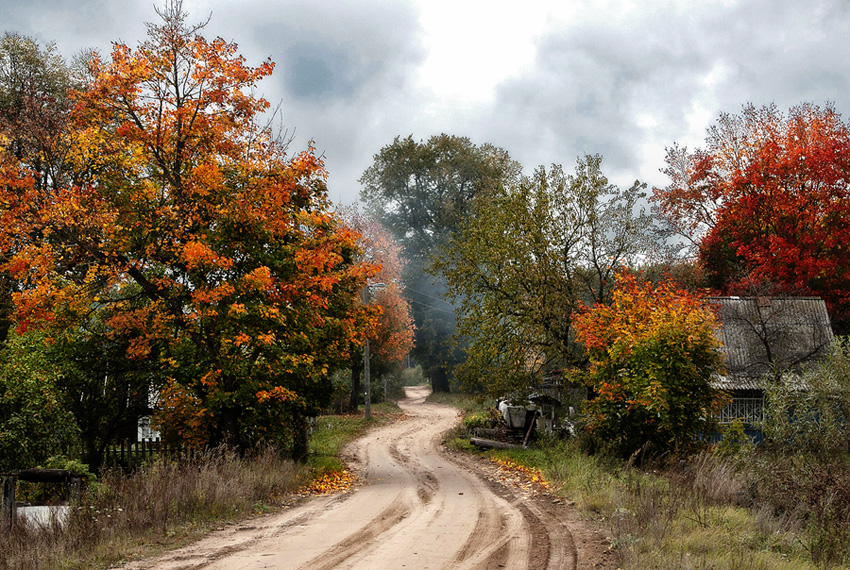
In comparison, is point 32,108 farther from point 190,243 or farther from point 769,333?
point 769,333

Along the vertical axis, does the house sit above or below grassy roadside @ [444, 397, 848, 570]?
above

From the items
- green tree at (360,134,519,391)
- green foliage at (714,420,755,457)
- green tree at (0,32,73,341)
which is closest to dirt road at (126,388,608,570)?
green foliage at (714,420,755,457)

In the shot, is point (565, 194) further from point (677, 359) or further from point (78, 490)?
point (78, 490)

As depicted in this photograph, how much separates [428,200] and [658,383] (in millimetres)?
40055

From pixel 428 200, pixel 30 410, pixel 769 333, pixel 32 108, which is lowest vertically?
pixel 30 410

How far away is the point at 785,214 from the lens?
31.1m

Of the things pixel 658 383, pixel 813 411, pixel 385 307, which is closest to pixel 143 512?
pixel 658 383

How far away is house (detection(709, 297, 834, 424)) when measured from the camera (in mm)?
24859

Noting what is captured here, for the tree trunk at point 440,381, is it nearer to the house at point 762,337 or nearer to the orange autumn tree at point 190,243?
the house at point 762,337

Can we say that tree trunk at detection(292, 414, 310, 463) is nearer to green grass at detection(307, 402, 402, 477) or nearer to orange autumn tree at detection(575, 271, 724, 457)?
green grass at detection(307, 402, 402, 477)

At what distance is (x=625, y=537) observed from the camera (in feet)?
28.8

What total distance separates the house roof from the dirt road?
1473 centimetres

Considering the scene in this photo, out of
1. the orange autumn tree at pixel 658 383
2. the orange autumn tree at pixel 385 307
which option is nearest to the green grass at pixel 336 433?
the orange autumn tree at pixel 385 307

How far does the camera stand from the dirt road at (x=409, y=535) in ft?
27.0
